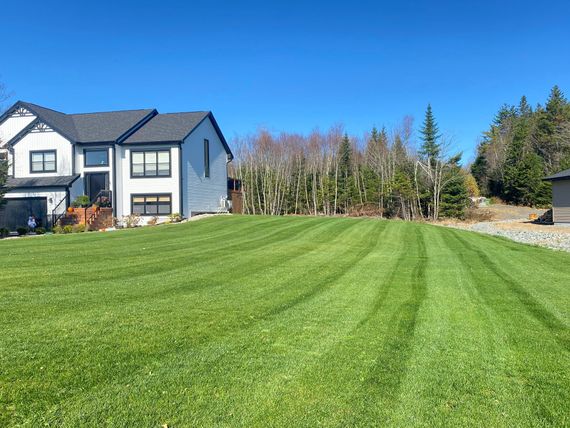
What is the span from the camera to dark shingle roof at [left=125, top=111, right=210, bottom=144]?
25.5 metres

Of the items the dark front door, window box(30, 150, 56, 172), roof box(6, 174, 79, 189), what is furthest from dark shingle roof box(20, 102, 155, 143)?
roof box(6, 174, 79, 189)

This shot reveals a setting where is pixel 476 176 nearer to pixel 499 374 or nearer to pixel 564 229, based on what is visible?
pixel 564 229

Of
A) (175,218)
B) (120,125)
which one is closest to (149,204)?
(175,218)

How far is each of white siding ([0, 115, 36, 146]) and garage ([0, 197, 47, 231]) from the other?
483cm

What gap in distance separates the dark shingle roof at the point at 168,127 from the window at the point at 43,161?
485 centimetres

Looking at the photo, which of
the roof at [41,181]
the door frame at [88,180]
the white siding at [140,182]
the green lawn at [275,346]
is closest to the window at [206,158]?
the white siding at [140,182]

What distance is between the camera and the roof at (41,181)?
24.0m

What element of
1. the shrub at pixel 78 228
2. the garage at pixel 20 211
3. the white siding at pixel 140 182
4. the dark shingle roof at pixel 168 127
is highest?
the dark shingle roof at pixel 168 127

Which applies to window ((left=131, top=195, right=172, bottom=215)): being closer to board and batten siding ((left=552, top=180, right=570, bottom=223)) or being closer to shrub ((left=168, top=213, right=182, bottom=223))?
shrub ((left=168, top=213, right=182, bottom=223))

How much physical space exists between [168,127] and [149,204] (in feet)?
17.6

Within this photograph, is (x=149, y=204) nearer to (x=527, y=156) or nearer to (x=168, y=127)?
(x=168, y=127)

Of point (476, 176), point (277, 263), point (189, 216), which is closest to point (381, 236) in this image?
point (277, 263)

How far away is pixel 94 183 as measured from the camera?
2570 centimetres

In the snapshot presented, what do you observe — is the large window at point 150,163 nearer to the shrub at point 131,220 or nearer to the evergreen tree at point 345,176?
the shrub at point 131,220
